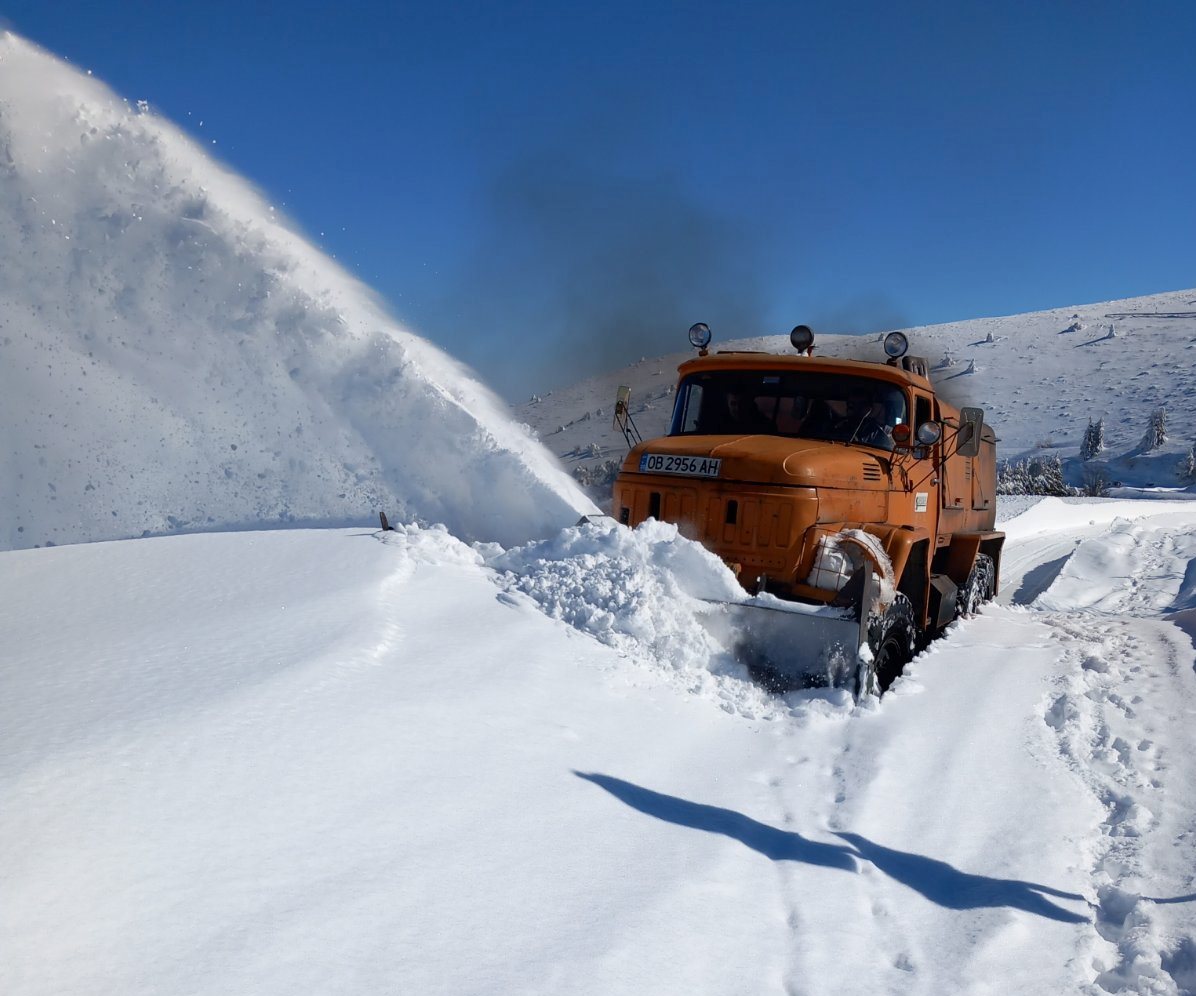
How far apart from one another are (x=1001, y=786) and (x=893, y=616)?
1790mm

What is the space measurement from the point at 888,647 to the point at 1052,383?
174 ft

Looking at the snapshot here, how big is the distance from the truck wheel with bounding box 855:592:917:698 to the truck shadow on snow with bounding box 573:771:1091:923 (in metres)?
1.95

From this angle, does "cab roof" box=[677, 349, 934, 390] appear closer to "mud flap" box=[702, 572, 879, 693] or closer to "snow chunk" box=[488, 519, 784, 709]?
"snow chunk" box=[488, 519, 784, 709]

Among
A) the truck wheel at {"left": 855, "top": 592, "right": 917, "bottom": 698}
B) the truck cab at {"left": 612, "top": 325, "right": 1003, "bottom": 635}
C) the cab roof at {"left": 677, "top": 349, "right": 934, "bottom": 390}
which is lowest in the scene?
the truck wheel at {"left": 855, "top": 592, "right": 917, "bottom": 698}

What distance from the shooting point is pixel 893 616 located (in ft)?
19.7

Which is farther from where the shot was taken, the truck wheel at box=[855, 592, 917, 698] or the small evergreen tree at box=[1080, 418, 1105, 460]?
the small evergreen tree at box=[1080, 418, 1105, 460]

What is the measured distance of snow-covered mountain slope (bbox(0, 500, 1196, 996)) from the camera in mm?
2518

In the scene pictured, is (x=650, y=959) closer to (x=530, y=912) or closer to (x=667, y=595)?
(x=530, y=912)

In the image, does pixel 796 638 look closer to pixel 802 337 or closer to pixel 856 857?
pixel 856 857

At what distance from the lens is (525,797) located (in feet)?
11.6

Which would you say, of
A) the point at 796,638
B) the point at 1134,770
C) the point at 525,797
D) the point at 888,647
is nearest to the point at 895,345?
the point at 888,647


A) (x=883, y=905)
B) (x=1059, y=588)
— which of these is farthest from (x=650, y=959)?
(x=1059, y=588)

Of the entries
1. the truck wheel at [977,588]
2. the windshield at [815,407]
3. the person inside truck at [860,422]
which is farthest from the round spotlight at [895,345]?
the truck wheel at [977,588]

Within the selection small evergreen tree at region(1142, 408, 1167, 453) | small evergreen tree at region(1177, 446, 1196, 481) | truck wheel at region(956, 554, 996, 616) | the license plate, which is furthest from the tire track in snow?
small evergreen tree at region(1142, 408, 1167, 453)
